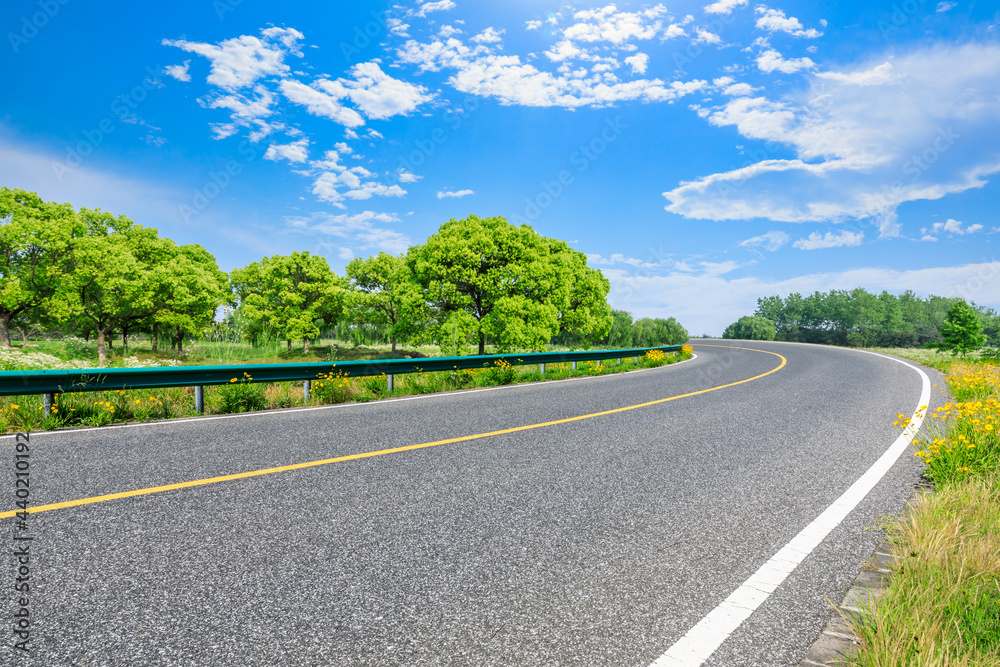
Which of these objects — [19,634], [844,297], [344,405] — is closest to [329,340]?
[344,405]

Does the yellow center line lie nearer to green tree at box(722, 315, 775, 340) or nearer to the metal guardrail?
the metal guardrail

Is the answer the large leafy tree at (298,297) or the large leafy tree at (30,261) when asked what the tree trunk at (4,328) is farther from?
the large leafy tree at (298,297)

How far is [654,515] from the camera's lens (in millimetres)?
4113

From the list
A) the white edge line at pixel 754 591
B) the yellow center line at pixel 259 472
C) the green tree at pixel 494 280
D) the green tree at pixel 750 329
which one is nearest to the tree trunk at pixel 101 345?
the green tree at pixel 494 280

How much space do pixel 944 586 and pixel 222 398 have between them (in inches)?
382

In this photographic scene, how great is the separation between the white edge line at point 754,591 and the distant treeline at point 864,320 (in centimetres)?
10321

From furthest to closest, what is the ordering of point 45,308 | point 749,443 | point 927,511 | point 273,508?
1. point 45,308
2. point 749,443
3. point 273,508
4. point 927,511

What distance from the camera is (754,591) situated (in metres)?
2.93

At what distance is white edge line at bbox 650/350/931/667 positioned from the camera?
2.35 m

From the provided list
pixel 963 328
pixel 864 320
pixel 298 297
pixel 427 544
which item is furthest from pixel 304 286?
pixel 864 320

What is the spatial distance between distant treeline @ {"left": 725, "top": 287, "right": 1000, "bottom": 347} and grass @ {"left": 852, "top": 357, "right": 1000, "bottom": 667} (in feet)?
338

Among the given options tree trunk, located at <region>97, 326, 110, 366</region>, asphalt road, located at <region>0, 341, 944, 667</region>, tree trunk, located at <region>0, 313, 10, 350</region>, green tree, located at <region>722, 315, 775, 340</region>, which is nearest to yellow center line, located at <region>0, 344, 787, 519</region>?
asphalt road, located at <region>0, 341, 944, 667</region>

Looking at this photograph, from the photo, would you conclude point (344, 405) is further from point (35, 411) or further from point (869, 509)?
point (869, 509)

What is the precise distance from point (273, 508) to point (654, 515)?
3.16m
